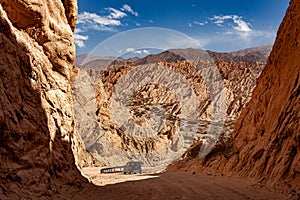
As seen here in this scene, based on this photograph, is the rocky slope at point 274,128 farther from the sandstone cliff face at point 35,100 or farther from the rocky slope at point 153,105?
the rocky slope at point 153,105

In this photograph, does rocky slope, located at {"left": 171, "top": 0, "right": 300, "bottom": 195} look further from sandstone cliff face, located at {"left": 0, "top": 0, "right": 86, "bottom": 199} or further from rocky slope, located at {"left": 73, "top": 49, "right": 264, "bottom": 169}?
rocky slope, located at {"left": 73, "top": 49, "right": 264, "bottom": 169}

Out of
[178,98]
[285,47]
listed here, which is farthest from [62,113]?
[178,98]

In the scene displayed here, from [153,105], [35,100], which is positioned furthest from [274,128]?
[153,105]

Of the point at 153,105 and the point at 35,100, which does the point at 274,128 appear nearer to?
the point at 35,100

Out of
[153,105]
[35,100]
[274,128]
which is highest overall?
[35,100]

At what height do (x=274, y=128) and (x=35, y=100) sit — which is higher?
(x=35, y=100)

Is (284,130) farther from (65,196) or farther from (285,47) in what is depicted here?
(65,196)

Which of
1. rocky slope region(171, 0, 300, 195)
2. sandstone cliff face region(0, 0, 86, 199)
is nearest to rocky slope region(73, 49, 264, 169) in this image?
rocky slope region(171, 0, 300, 195)
